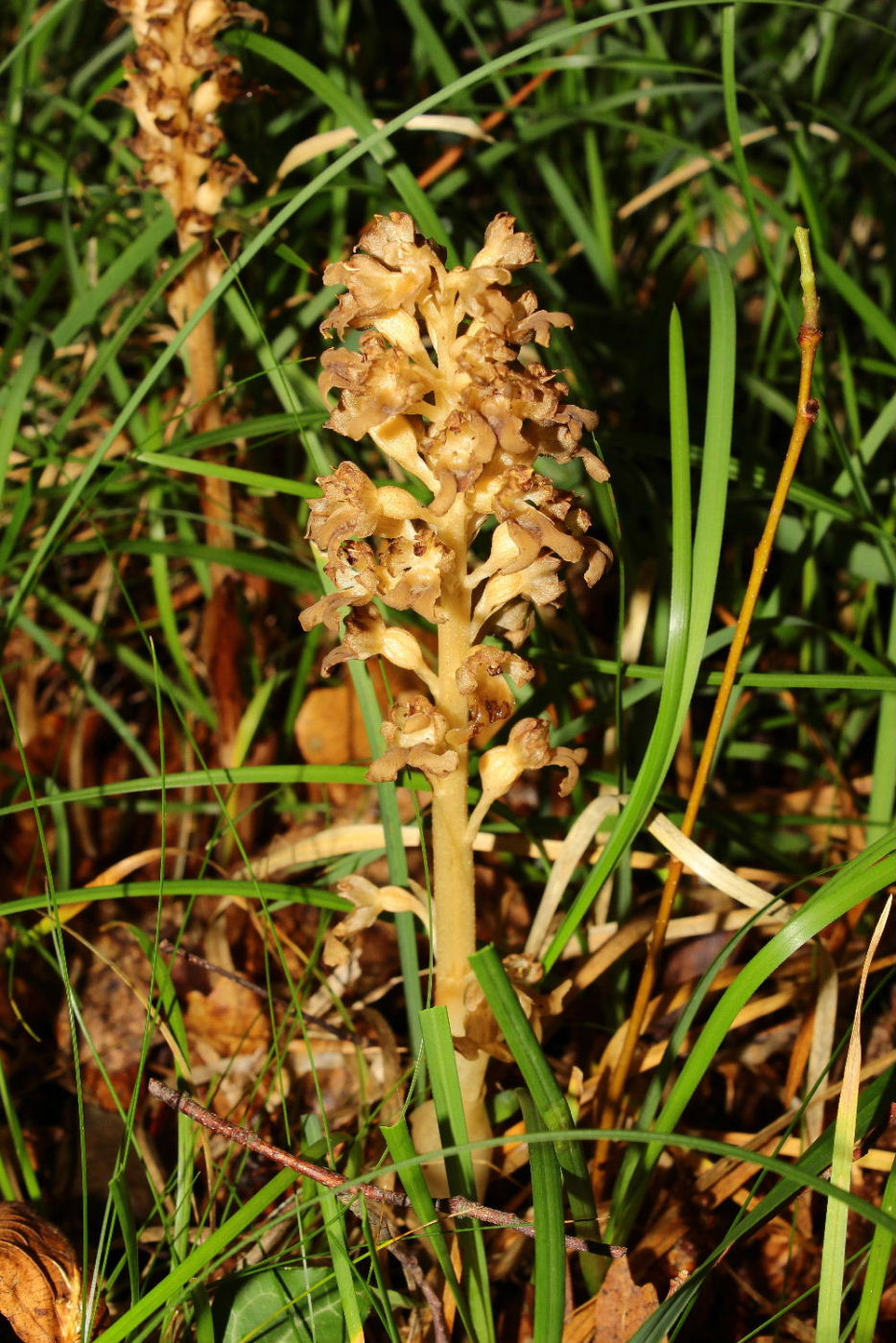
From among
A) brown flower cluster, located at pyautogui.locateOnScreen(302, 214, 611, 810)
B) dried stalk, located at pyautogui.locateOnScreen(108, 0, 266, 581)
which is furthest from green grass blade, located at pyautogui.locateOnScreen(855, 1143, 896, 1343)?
dried stalk, located at pyautogui.locateOnScreen(108, 0, 266, 581)

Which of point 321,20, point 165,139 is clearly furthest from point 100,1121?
point 321,20

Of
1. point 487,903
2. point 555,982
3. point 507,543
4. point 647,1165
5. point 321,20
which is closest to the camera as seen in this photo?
point 507,543

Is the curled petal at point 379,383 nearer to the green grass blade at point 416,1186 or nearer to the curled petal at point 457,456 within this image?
the curled petal at point 457,456

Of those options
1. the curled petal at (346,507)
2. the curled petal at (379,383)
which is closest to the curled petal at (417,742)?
the curled petal at (346,507)

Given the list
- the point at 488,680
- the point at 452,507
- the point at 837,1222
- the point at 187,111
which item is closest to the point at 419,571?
the point at 452,507

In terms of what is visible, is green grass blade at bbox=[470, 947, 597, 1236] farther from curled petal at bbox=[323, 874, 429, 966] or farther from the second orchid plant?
curled petal at bbox=[323, 874, 429, 966]

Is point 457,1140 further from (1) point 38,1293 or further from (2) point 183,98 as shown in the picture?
(2) point 183,98

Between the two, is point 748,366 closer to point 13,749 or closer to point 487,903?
point 487,903
